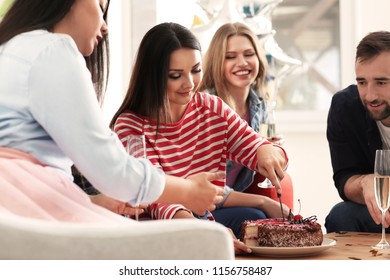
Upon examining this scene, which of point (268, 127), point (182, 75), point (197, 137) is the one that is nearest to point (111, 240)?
point (182, 75)

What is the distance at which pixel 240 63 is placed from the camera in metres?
3.61

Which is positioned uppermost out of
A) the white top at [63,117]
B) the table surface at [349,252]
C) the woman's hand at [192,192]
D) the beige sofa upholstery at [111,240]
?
the white top at [63,117]

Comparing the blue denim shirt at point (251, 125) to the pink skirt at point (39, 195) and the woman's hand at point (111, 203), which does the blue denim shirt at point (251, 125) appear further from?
the pink skirt at point (39, 195)

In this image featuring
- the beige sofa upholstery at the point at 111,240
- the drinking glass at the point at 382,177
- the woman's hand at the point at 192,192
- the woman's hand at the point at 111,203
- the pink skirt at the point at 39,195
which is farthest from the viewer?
the drinking glass at the point at 382,177

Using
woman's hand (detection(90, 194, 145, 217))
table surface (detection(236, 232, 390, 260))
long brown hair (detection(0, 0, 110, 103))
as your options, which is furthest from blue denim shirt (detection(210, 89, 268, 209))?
long brown hair (detection(0, 0, 110, 103))

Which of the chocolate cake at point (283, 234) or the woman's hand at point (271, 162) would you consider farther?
the woman's hand at point (271, 162)

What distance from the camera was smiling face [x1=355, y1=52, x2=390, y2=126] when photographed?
2707mm

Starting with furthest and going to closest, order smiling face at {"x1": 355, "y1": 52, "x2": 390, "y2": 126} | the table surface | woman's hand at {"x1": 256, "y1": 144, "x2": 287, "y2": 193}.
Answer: smiling face at {"x1": 355, "y1": 52, "x2": 390, "y2": 126} < woman's hand at {"x1": 256, "y1": 144, "x2": 287, "y2": 193} < the table surface

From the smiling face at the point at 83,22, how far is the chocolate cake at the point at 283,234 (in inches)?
31.5

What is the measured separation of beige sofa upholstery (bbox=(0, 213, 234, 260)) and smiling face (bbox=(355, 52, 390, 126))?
1.93 metres

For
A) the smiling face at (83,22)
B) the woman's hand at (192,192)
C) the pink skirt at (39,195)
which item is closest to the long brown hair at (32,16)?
the smiling face at (83,22)

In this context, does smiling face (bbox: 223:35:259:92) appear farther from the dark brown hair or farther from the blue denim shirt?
the dark brown hair

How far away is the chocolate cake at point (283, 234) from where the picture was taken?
1.91 meters
